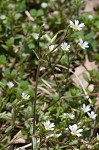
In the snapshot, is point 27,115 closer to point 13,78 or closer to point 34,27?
point 13,78

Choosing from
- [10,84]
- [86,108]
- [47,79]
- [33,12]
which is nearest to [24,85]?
[10,84]

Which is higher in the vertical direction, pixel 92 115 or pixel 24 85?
pixel 24 85

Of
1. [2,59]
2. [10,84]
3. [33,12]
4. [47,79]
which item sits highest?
[33,12]

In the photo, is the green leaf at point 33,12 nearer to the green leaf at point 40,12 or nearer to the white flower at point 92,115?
the green leaf at point 40,12

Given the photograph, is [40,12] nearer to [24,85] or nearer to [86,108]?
[24,85]

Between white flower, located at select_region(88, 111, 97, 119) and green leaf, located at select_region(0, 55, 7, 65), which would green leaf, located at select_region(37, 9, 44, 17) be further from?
white flower, located at select_region(88, 111, 97, 119)

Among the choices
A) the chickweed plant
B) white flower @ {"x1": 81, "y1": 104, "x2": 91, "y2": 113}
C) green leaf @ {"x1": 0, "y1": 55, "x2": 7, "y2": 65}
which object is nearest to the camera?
the chickweed plant

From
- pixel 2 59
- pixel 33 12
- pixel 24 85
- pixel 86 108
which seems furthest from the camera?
pixel 33 12

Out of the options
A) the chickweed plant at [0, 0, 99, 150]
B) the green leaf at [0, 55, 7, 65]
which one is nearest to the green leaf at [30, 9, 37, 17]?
the chickweed plant at [0, 0, 99, 150]

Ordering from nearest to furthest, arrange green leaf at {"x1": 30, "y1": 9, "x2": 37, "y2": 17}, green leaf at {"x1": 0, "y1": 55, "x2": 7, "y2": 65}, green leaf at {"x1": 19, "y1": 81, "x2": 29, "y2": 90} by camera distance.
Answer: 1. green leaf at {"x1": 19, "y1": 81, "x2": 29, "y2": 90}
2. green leaf at {"x1": 0, "y1": 55, "x2": 7, "y2": 65}
3. green leaf at {"x1": 30, "y1": 9, "x2": 37, "y2": 17}

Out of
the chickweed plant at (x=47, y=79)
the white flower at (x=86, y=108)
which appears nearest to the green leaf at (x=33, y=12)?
the chickweed plant at (x=47, y=79)
